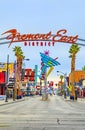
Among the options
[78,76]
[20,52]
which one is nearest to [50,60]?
[20,52]

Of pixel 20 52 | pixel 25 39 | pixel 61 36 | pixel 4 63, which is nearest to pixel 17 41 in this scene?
pixel 25 39

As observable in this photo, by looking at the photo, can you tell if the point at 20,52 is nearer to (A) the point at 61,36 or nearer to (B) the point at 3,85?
(B) the point at 3,85

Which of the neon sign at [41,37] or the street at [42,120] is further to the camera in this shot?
the neon sign at [41,37]

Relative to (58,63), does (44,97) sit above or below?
below

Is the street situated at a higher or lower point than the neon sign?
lower

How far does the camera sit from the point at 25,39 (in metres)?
44.3

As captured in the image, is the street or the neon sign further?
the neon sign

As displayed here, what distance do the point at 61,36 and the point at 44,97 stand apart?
5768 cm

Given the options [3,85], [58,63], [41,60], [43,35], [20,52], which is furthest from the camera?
[20,52]

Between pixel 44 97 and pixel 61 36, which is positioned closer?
pixel 61 36

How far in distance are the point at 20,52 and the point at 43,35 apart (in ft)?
297

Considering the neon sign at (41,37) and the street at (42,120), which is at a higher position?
the neon sign at (41,37)

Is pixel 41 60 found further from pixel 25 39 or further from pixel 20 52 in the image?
pixel 25 39

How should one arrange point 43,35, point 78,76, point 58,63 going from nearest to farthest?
point 43,35 < point 58,63 < point 78,76
